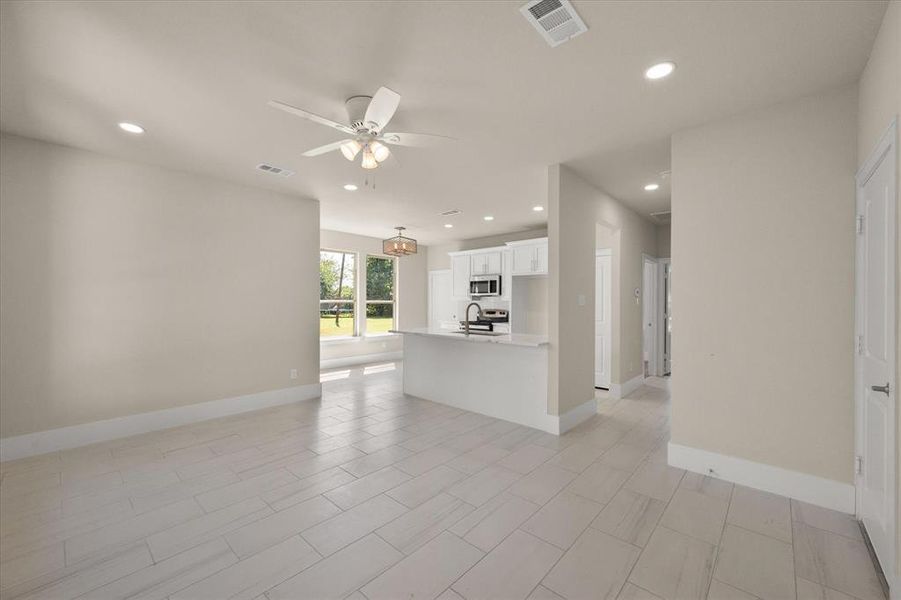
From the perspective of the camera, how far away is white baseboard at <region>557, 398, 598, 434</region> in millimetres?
3820

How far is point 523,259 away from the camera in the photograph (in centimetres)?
664

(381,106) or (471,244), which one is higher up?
(471,244)

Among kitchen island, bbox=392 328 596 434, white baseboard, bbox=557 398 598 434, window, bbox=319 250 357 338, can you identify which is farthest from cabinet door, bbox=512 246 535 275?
window, bbox=319 250 357 338

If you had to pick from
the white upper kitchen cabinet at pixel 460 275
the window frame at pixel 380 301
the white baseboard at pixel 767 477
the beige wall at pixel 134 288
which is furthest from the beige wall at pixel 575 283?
the window frame at pixel 380 301

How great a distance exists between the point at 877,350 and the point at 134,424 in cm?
596

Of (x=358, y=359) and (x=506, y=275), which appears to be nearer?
(x=506, y=275)

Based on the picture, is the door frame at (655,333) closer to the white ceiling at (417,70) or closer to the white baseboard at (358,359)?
the white ceiling at (417,70)

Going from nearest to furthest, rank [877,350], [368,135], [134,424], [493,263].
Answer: [877,350], [368,135], [134,424], [493,263]

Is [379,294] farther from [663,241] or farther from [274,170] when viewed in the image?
[663,241]

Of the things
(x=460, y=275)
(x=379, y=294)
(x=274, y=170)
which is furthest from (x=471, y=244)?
(x=274, y=170)

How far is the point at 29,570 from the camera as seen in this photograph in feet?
6.20

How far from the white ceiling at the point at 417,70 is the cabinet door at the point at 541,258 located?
2700 millimetres

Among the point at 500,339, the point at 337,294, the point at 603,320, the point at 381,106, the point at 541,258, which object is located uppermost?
the point at 381,106

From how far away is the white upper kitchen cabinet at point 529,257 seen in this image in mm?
6355
